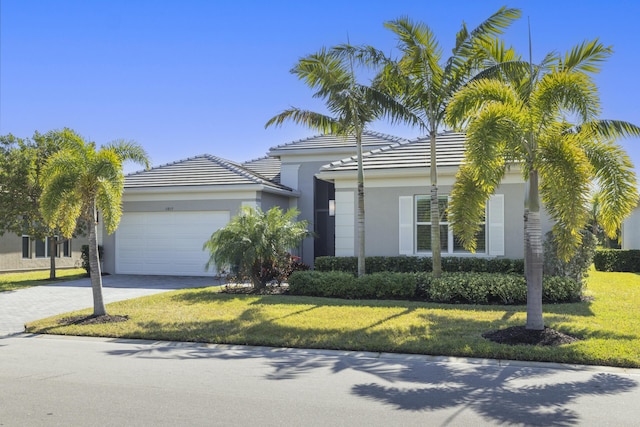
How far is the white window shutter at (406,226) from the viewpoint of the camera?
15.3m

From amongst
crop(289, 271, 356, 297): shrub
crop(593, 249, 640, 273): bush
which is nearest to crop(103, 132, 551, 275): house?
crop(289, 271, 356, 297): shrub

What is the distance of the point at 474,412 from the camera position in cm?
540

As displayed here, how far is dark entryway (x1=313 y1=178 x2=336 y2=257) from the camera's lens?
70.0 feet

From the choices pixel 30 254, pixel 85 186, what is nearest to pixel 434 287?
pixel 85 186

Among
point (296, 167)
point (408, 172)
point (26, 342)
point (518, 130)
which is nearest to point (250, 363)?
point (26, 342)

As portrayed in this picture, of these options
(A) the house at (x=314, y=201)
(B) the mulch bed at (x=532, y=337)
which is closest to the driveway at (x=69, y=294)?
(A) the house at (x=314, y=201)

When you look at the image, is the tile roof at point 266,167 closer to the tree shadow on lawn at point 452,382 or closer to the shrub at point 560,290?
the shrub at point 560,290

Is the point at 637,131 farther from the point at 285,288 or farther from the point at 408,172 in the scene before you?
the point at 285,288

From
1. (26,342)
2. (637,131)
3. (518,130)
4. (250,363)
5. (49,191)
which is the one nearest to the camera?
(250,363)

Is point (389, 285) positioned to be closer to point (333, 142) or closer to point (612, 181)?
point (612, 181)

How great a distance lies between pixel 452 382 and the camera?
6516 mm

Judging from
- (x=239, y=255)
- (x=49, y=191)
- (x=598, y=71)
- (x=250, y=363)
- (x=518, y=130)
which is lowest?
(x=250, y=363)

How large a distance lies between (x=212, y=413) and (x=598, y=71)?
835 centimetres

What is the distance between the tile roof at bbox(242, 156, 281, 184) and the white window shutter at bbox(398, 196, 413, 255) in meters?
7.65
